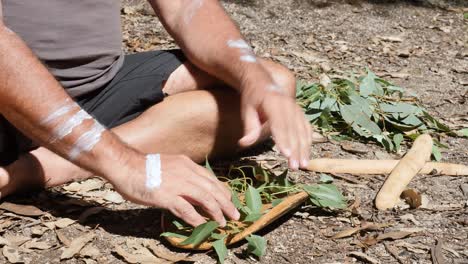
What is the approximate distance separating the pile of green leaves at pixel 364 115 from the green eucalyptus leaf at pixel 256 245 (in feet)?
3.27

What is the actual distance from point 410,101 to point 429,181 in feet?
2.52

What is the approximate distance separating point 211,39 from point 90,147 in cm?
76

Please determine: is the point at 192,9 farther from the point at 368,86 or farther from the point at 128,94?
the point at 368,86

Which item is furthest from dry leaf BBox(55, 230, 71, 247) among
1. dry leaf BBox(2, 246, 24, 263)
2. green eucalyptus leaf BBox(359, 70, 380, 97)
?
green eucalyptus leaf BBox(359, 70, 380, 97)

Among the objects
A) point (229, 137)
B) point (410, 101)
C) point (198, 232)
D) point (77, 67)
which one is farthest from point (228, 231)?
point (410, 101)

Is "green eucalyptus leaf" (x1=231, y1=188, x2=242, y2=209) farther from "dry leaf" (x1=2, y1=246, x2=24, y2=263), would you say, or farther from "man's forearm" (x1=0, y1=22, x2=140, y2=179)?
"dry leaf" (x1=2, y1=246, x2=24, y2=263)

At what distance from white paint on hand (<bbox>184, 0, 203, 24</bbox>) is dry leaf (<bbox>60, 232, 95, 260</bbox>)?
0.89 meters

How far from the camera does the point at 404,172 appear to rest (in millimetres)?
2943

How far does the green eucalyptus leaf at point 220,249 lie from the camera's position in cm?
233

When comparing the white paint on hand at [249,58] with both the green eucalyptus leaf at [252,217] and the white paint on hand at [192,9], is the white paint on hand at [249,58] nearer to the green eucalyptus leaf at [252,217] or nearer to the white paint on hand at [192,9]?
the white paint on hand at [192,9]

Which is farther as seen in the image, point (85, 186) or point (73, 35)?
point (85, 186)

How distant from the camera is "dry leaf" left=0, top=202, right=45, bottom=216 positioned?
8.66ft

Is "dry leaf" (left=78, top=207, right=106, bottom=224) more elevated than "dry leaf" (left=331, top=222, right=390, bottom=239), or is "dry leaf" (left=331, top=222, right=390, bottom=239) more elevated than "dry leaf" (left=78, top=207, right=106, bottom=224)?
"dry leaf" (left=78, top=207, right=106, bottom=224)

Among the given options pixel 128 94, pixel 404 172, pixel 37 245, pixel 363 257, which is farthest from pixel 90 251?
pixel 404 172
